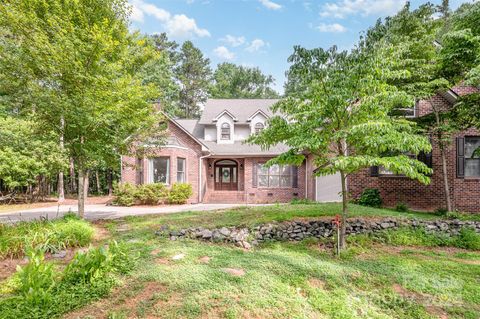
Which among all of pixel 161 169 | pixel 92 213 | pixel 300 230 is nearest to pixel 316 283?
pixel 300 230

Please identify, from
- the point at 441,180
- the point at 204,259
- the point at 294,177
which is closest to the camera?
the point at 204,259

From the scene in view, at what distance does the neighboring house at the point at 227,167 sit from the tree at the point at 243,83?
72.3 feet

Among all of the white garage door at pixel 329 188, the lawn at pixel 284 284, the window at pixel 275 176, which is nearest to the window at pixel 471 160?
the white garage door at pixel 329 188

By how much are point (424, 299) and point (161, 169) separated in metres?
13.2

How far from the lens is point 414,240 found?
6.98 meters

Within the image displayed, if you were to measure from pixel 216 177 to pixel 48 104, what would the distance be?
1189 cm

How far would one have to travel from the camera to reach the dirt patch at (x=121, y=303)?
119 inches

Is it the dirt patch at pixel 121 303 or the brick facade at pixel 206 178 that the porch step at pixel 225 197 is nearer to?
the brick facade at pixel 206 178

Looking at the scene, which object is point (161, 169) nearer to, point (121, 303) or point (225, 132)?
point (225, 132)

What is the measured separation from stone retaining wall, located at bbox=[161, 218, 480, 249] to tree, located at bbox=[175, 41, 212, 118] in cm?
3281

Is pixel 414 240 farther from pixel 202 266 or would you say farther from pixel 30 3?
pixel 30 3

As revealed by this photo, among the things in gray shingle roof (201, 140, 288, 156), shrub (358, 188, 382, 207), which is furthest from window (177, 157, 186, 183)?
shrub (358, 188, 382, 207)

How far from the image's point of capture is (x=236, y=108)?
19203 millimetres

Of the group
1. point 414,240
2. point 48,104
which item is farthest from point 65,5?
point 414,240
